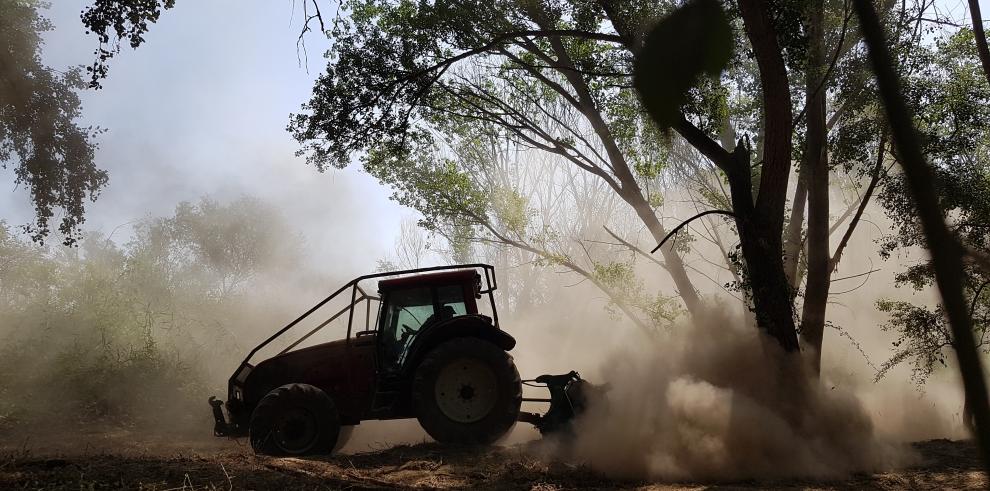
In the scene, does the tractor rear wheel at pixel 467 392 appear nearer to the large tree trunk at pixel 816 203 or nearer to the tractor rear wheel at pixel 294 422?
the tractor rear wheel at pixel 294 422

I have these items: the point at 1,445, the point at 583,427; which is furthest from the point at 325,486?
the point at 1,445

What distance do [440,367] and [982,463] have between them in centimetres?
764

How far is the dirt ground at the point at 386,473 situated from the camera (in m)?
5.01

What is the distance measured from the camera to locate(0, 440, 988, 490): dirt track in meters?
5.00

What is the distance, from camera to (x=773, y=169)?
8.53 m

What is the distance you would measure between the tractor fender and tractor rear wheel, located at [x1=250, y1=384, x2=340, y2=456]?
1.12m

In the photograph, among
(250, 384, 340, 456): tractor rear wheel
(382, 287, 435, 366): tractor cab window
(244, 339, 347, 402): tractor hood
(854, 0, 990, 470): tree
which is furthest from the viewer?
(382, 287, 435, 366): tractor cab window

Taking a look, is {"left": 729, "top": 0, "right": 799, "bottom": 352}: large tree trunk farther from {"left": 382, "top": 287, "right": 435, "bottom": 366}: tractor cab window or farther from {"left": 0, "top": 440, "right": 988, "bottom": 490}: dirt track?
{"left": 382, "top": 287, "right": 435, "bottom": 366}: tractor cab window

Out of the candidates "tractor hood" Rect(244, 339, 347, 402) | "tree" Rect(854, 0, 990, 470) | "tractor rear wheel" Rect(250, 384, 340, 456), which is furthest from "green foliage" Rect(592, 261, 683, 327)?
"tree" Rect(854, 0, 990, 470)

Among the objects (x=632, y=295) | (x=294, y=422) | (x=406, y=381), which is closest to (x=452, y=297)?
(x=406, y=381)

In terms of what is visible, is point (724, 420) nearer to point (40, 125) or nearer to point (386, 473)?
point (386, 473)

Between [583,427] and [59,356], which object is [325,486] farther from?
[59,356]

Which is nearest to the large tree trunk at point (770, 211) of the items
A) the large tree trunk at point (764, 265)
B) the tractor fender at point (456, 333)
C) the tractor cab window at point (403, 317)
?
the large tree trunk at point (764, 265)

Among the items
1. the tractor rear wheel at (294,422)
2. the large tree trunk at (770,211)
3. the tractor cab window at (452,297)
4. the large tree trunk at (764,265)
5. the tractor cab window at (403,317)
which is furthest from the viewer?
the tractor cab window at (452,297)
